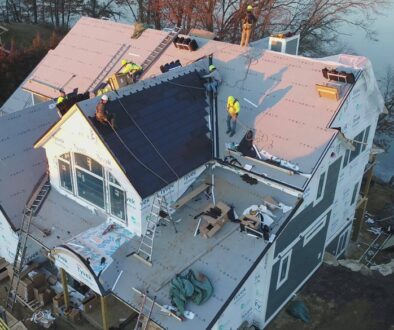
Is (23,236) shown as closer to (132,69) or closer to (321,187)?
(132,69)

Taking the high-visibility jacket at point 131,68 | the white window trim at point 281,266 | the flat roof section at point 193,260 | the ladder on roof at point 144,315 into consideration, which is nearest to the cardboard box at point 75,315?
the flat roof section at point 193,260

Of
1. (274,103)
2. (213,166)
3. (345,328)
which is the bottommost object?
(345,328)

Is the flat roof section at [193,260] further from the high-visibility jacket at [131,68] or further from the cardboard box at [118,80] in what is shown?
the high-visibility jacket at [131,68]

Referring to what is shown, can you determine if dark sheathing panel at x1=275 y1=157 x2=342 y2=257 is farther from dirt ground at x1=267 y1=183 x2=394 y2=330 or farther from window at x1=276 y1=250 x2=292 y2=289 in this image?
dirt ground at x1=267 y1=183 x2=394 y2=330

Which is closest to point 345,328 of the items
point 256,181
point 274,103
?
point 256,181

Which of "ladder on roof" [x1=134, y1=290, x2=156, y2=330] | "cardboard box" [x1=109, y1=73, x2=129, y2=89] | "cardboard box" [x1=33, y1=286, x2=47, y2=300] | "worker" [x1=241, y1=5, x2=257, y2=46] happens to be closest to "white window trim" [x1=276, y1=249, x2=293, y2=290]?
"ladder on roof" [x1=134, y1=290, x2=156, y2=330]

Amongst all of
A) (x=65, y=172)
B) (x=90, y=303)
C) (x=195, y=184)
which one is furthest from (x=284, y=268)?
(x=65, y=172)

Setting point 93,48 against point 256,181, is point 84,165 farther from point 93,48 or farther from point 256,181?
point 93,48
